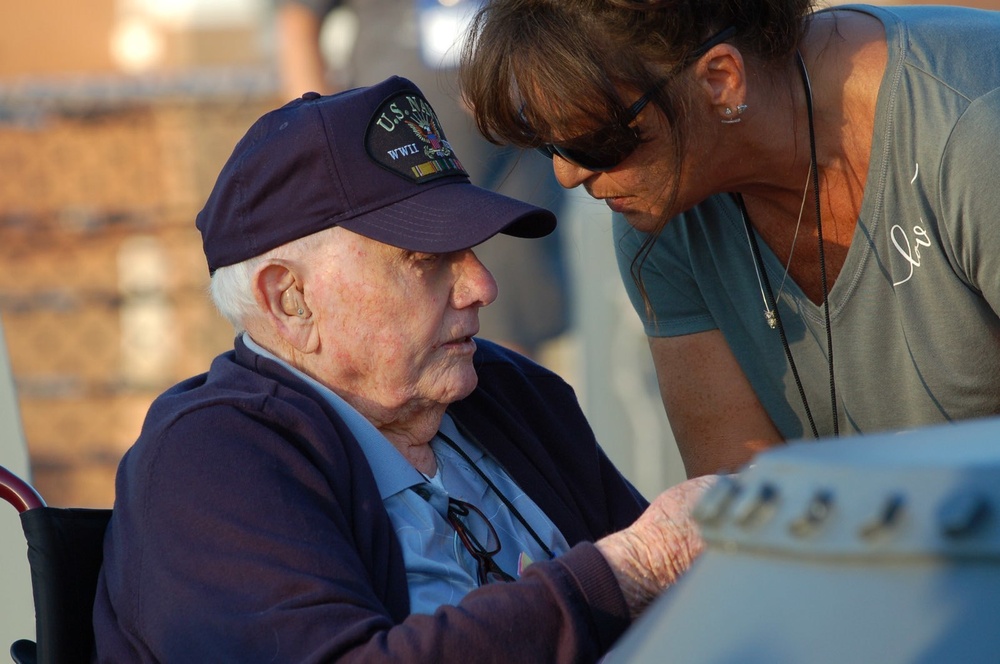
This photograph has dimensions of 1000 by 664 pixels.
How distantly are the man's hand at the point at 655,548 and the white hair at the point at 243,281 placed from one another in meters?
0.68

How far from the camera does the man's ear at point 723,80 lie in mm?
2211

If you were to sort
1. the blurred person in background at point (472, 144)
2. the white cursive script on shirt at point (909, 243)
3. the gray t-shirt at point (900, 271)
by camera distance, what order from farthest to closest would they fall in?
1. the blurred person in background at point (472, 144)
2. the white cursive script on shirt at point (909, 243)
3. the gray t-shirt at point (900, 271)

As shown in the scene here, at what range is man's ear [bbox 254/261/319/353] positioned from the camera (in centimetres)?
205

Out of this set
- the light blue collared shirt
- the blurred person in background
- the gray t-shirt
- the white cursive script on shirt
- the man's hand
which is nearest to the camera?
the man's hand

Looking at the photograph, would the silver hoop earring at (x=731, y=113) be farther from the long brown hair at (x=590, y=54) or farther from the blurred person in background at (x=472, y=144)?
the blurred person in background at (x=472, y=144)

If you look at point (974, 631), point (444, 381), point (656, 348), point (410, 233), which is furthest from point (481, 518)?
point (974, 631)

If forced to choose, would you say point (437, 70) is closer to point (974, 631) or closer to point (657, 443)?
point (657, 443)

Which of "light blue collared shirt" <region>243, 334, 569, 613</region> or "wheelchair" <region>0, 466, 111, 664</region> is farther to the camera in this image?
"light blue collared shirt" <region>243, 334, 569, 613</region>

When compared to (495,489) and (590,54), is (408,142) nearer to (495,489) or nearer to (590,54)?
(590,54)

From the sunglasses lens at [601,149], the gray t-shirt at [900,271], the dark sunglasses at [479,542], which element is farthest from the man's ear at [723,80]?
the dark sunglasses at [479,542]

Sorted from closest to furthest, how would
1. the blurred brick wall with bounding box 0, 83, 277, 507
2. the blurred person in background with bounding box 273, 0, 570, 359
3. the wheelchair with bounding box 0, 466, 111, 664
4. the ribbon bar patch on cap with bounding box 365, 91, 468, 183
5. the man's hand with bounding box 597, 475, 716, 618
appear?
the man's hand with bounding box 597, 475, 716, 618
the wheelchair with bounding box 0, 466, 111, 664
the ribbon bar patch on cap with bounding box 365, 91, 468, 183
the blurred person in background with bounding box 273, 0, 570, 359
the blurred brick wall with bounding box 0, 83, 277, 507

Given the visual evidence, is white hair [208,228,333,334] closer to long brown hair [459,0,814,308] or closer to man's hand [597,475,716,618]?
long brown hair [459,0,814,308]

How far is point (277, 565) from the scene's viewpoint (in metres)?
1.68

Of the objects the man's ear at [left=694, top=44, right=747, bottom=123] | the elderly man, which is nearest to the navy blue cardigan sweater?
the elderly man
